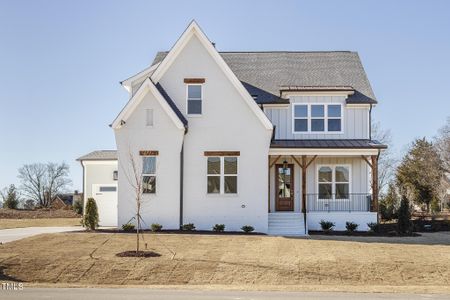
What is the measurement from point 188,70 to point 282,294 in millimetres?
15432

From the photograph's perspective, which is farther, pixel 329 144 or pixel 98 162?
pixel 98 162

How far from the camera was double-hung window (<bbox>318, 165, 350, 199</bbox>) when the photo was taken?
30484 mm

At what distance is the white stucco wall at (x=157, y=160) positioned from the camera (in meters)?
26.8

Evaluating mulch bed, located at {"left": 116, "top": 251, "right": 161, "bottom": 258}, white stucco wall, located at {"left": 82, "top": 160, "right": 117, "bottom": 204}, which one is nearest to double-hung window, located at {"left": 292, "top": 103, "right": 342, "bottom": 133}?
white stucco wall, located at {"left": 82, "top": 160, "right": 117, "bottom": 204}

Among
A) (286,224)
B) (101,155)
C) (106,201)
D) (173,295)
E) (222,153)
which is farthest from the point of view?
(101,155)

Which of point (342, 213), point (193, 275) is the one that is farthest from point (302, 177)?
point (193, 275)

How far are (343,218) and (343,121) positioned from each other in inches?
210

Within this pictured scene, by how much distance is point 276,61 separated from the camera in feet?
115

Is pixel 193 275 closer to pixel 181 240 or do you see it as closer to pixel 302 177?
pixel 181 240

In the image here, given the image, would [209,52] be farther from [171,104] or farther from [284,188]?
[284,188]

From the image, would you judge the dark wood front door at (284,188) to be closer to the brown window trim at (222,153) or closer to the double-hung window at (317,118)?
the double-hung window at (317,118)

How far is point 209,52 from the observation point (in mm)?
27672

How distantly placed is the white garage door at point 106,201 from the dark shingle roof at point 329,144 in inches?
386

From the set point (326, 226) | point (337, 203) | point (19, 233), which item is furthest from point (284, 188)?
point (19, 233)
